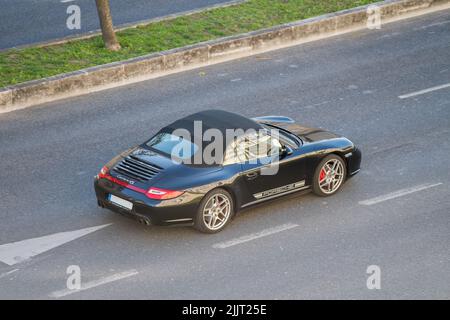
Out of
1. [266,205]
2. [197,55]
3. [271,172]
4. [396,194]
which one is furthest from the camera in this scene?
[197,55]

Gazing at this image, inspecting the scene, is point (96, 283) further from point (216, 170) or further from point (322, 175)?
point (322, 175)

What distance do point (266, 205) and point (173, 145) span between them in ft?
5.33

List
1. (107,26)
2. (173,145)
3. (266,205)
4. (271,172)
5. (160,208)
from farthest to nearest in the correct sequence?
1. (107,26)
2. (266,205)
3. (271,172)
4. (173,145)
5. (160,208)

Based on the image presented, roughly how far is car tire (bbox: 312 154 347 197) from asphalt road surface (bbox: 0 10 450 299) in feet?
0.46

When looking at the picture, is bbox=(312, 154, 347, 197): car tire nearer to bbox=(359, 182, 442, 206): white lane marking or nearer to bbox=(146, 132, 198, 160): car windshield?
bbox=(359, 182, 442, 206): white lane marking

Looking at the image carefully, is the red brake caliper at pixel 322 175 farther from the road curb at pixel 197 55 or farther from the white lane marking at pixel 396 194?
the road curb at pixel 197 55

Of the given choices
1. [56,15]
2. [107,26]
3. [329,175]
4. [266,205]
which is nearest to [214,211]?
[266,205]

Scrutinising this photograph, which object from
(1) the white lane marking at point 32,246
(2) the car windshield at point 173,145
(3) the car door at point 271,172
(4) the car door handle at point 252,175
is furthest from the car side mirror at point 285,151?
(1) the white lane marking at point 32,246

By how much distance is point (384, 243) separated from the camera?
12.6m

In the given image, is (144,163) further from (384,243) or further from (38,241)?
(384,243)

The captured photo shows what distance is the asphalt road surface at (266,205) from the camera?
38.2 ft

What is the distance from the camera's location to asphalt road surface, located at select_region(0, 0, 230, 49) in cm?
2050

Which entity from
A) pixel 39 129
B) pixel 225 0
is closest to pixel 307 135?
pixel 39 129

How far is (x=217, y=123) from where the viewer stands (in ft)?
44.1
